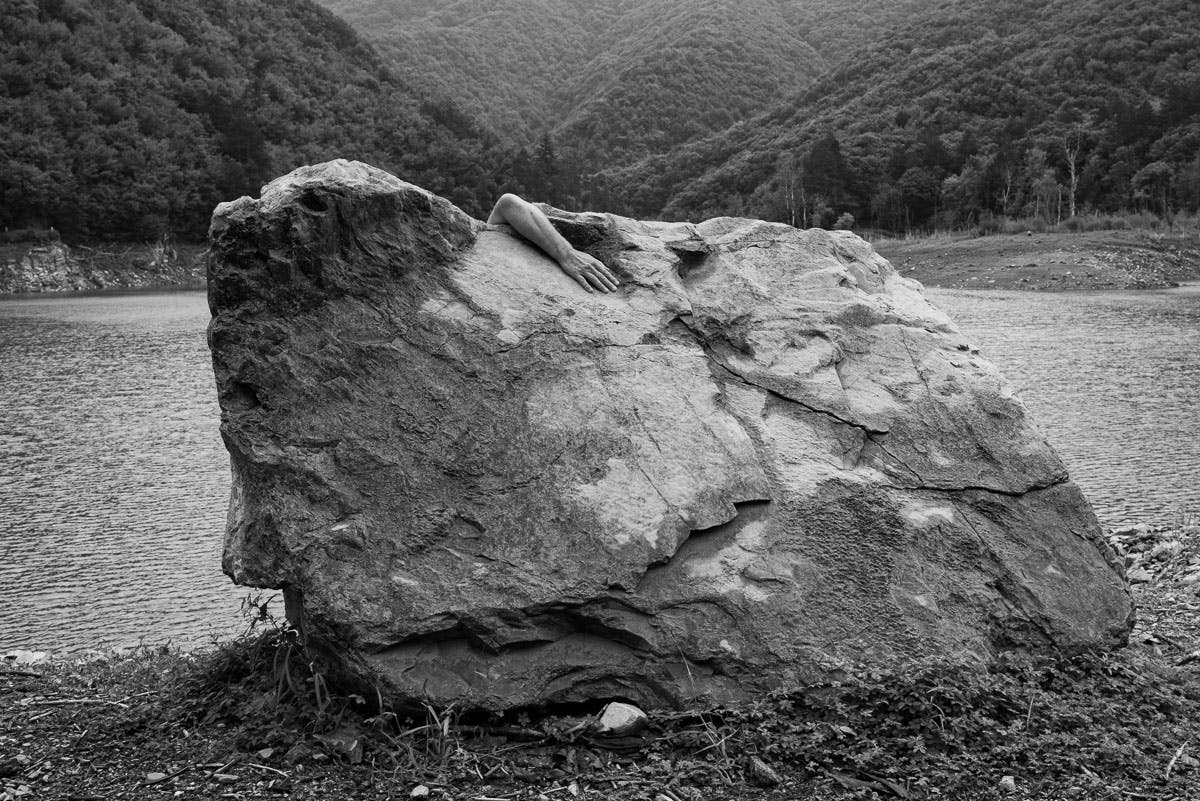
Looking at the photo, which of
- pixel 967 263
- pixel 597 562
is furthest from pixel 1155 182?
pixel 597 562

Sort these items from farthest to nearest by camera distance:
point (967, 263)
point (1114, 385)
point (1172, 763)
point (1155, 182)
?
1. point (1155, 182)
2. point (967, 263)
3. point (1114, 385)
4. point (1172, 763)

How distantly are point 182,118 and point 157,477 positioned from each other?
6394 cm

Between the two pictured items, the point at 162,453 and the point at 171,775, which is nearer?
the point at 171,775

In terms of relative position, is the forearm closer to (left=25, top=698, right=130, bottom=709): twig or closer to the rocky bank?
(left=25, top=698, right=130, bottom=709): twig

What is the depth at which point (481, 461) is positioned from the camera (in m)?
4.94

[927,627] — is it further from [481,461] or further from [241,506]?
[241,506]

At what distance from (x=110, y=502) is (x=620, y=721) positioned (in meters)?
8.61

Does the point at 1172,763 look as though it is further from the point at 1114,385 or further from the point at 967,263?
the point at 967,263

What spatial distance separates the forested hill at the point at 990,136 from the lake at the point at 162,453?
100ft

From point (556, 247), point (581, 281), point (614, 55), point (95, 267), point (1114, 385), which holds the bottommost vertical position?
point (95, 267)

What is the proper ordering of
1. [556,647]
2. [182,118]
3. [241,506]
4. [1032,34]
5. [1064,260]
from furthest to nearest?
[1032,34] → [182,118] → [1064,260] → [241,506] → [556,647]

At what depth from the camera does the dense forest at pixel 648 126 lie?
56562 mm

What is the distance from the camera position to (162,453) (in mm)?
13672

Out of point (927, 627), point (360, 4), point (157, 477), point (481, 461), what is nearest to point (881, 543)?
point (927, 627)
